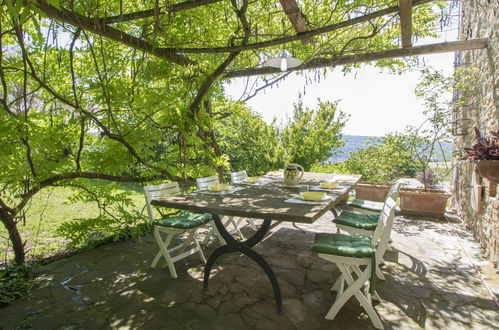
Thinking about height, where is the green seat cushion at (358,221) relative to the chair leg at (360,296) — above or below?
above

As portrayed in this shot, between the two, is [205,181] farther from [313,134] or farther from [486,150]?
[313,134]

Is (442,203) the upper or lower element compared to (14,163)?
lower

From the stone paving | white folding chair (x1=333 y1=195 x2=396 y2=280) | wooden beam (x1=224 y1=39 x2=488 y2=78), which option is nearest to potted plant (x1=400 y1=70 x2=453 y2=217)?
wooden beam (x1=224 y1=39 x2=488 y2=78)

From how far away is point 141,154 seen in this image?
3453mm

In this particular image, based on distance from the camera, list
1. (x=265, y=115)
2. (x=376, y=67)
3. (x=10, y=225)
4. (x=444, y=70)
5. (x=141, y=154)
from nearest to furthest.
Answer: (x=10, y=225), (x=141, y=154), (x=444, y=70), (x=376, y=67), (x=265, y=115)

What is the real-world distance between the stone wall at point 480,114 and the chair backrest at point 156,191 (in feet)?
11.1

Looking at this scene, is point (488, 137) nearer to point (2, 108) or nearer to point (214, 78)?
point (214, 78)

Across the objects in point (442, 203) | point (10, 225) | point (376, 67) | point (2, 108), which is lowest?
point (442, 203)

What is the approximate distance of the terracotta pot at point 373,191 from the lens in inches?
217

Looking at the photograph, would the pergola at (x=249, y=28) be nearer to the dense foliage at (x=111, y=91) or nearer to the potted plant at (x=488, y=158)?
the dense foliage at (x=111, y=91)

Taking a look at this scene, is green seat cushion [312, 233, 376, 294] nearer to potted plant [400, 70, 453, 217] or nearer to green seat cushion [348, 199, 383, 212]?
green seat cushion [348, 199, 383, 212]

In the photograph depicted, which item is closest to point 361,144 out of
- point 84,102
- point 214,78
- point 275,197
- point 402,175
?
point 402,175

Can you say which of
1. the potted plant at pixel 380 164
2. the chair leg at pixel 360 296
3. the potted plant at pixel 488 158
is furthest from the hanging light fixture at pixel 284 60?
the potted plant at pixel 380 164

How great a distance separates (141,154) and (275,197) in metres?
1.74
